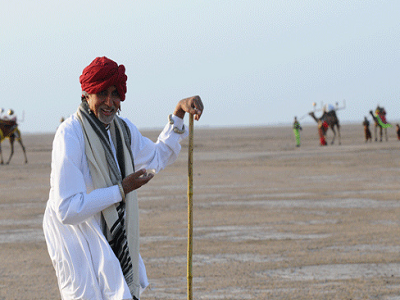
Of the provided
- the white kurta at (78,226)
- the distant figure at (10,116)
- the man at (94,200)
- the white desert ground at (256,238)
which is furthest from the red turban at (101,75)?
the distant figure at (10,116)

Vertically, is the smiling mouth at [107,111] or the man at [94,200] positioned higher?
the smiling mouth at [107,111]

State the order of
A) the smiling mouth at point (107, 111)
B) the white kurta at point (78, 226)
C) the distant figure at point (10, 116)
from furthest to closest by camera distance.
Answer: the distant figure at point (10, 116) < the smiling mouth at point (107, 111) < the white kurta at point (78, 226)

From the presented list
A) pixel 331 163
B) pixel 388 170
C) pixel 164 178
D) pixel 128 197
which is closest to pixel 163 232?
pixel 128 197

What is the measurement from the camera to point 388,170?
20.3 meters

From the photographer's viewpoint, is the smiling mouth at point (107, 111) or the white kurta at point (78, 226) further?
the smiling mouth at point (107, 111)

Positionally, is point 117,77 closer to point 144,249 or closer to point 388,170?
point 144,249

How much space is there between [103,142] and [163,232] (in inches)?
278

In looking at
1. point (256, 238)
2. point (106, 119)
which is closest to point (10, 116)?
point (256, 238)

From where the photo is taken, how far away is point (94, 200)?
337 cm

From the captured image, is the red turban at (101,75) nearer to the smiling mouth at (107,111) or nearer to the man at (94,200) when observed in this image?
the man at (94,200)

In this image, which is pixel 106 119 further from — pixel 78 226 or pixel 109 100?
pixel 78 226

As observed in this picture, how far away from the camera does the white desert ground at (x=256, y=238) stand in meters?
7.19

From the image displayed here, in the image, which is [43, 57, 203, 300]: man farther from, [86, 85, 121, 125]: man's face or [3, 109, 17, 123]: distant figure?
[3, 109, 17, 123]: distant figure

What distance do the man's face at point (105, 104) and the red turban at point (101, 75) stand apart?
0.04 meters
